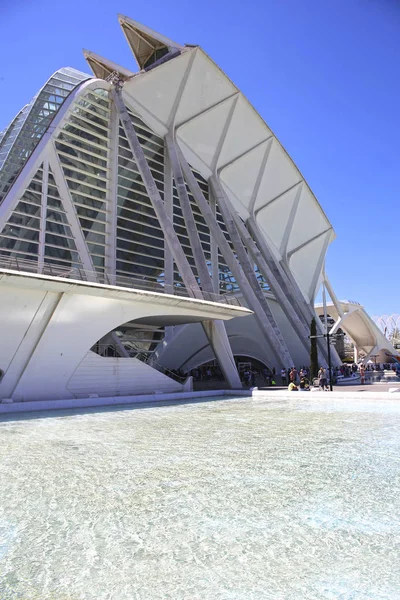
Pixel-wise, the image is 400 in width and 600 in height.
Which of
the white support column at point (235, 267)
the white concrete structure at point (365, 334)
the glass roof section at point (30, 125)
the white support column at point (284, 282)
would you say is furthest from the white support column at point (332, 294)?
the glass roof section at point (30, 125)

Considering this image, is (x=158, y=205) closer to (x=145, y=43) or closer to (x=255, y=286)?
(x=255, y=286)

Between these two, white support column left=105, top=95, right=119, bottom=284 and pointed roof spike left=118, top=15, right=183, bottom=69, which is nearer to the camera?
white support column left=105, top=95, right=119, bottom=284

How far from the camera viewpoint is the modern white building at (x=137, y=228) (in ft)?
54.7

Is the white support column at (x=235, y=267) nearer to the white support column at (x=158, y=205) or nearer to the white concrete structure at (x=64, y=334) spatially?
the white support column at (x=158, y=205)

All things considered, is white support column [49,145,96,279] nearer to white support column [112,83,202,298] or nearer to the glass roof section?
the glass roof section

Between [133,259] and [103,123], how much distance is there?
7249 millimetres

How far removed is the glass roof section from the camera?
70.8 ft

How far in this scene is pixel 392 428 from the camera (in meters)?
10.6

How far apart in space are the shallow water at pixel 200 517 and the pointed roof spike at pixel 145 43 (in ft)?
83.4

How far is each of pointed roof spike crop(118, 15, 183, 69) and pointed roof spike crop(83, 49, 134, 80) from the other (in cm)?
206

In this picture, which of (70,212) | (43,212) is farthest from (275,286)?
(43,212)

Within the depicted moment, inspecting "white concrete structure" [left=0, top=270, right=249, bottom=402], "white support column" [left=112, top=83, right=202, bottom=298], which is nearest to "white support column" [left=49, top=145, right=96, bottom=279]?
"white support column" [left=112, top=83, right=202, bottom=298]

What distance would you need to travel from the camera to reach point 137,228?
26875mm

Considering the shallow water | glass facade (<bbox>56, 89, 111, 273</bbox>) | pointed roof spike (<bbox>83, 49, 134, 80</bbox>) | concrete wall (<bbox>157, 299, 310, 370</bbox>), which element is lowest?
the shallow water
